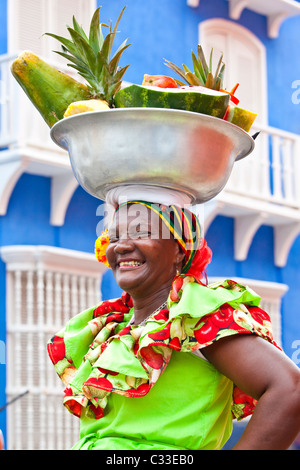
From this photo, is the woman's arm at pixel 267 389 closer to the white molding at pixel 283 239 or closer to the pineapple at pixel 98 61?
the pineapple at pixel 98 61

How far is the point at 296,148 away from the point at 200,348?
7797 mm

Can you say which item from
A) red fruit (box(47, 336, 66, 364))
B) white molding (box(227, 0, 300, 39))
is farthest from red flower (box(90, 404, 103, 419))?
white molding (box(227, 0, 300, 39))

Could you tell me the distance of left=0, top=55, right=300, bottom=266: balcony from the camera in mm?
7797

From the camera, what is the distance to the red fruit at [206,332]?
246 cm

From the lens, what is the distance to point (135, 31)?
9.14 meters

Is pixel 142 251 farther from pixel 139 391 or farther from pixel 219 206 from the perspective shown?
pixel 219 206

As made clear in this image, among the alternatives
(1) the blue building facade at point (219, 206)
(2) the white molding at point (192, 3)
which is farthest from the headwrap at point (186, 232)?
(2) the white molding at point (192, 3)

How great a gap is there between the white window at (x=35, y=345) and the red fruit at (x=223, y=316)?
212 inches

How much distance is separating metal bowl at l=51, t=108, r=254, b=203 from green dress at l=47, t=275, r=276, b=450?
0.29 m

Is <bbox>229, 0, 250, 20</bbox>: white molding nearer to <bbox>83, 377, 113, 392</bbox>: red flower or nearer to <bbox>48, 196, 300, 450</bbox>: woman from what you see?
<bbox>48, 196, 300, 450</bbox>: woman

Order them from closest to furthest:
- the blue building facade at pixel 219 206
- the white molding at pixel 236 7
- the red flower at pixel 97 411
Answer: the red flower at pixel 97 411 < the blue building facade at pixel 219 206 < the white molding at pixel 236 7

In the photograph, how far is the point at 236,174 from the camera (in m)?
9.45

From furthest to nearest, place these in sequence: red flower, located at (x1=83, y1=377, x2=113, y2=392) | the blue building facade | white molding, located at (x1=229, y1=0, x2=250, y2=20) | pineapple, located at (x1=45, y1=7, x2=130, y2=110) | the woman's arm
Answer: white molding, located at (x1=229, y1=0, x2=250, y2=20) → the blue building facade → pineapple, located at (x1=45, y1=7, x2=130, y2=110) → red flower, located at (x1=83, y1=377, x2=113, y2=392) → the woman's arm
